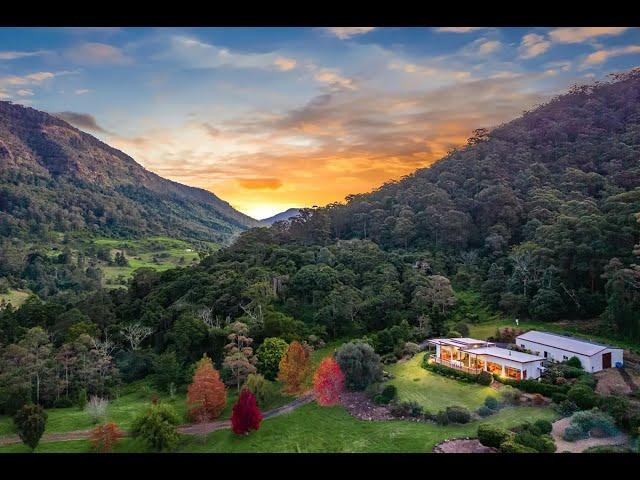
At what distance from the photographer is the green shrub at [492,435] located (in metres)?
7.19

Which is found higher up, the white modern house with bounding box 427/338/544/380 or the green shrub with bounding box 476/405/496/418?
the white modern house with bounding box 427/338/544/380

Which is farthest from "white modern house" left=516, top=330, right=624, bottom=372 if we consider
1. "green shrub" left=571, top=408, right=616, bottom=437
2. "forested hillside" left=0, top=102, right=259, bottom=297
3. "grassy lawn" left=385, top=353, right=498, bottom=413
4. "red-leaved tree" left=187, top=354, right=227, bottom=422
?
"forested hillside" left=0, top=102, right=259, bottom=297

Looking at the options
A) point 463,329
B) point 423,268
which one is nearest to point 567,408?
point 463,329

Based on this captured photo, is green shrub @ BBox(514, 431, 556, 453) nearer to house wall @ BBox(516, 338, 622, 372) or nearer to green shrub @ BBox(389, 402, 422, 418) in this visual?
green shrub @ BBox(389, 402, 422, 418)

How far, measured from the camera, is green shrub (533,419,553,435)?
766cm

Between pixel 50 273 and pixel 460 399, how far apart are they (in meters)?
28.9

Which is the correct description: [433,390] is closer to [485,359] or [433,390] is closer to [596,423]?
[485,359]

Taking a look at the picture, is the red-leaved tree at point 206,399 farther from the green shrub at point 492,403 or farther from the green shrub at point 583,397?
the green shrub at point 583,397

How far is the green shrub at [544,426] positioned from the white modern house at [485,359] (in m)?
2.18

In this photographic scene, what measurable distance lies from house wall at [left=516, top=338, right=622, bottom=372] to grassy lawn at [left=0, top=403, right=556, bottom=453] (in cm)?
215

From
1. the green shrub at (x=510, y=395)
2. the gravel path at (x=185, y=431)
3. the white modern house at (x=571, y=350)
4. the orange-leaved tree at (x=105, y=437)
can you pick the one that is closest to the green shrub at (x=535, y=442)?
the green shrub at (x=510, y=395)

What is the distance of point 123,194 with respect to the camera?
168ft
